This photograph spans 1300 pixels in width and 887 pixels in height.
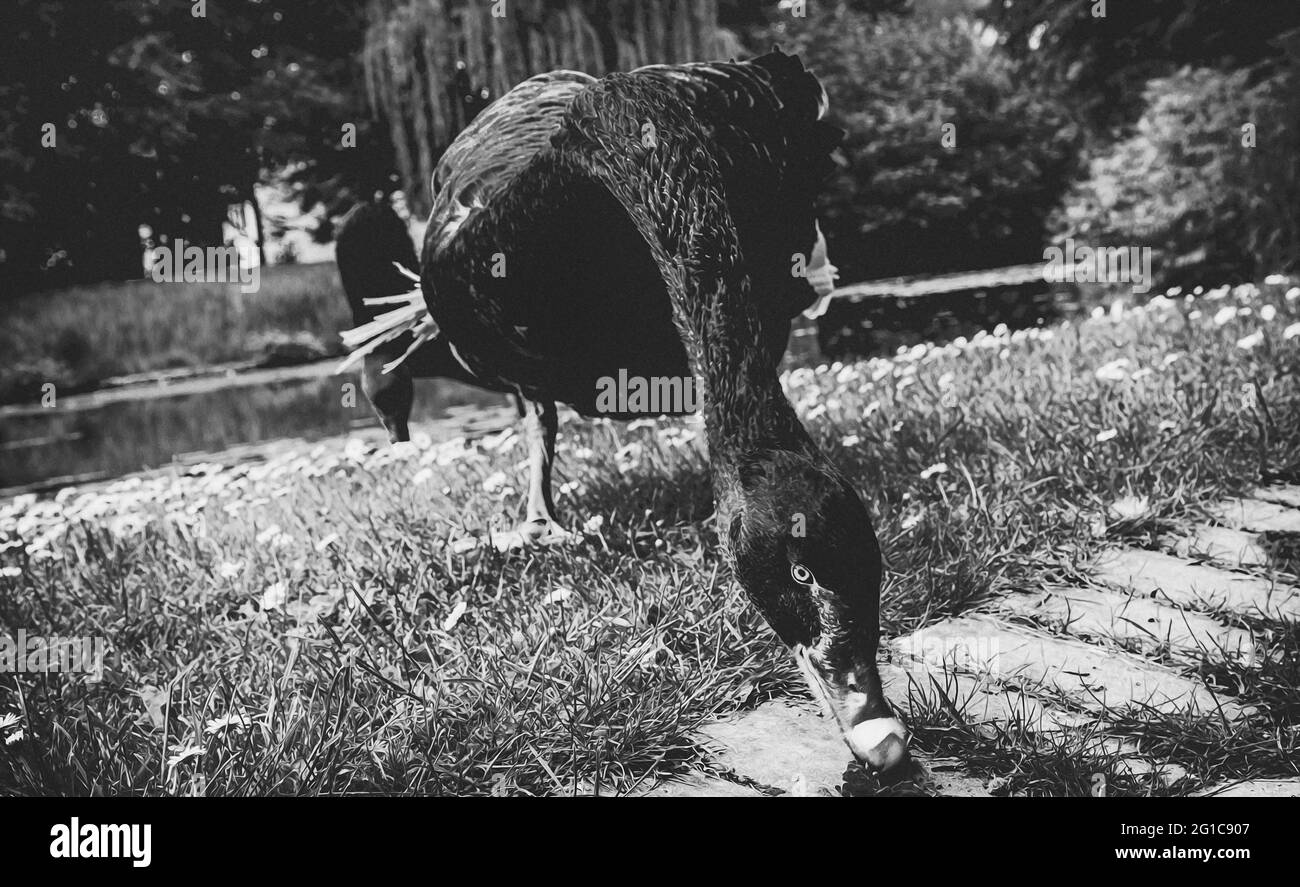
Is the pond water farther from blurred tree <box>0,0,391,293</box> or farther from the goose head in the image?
the goose head

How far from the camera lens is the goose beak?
1.86 meters

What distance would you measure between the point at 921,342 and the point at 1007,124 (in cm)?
102

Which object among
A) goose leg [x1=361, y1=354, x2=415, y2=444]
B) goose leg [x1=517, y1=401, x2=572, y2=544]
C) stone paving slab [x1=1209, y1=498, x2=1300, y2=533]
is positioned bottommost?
stone paving slab [x1=1209, y1=498, x2=1300, y2=533]

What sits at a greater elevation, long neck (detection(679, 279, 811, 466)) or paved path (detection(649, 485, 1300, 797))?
long neck (detection(679, 279, 811, 466))

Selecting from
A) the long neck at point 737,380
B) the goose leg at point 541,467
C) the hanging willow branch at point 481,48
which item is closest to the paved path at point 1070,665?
the long neck at point 737,380

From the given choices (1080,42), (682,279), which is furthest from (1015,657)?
(1080,42)

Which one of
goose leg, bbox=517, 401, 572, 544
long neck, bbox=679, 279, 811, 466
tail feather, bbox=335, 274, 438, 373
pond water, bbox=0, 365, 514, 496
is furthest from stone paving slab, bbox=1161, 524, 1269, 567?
pond water, bbox=0, 365, 514, 496

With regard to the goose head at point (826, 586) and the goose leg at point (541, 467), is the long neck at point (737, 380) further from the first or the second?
the goose leg at point (541, 467)

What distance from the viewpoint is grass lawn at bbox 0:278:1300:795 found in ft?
6.92

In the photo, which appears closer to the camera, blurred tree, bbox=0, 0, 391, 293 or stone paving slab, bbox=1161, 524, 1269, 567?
stone paving slab, bbox=1161, 524, 1269, 567

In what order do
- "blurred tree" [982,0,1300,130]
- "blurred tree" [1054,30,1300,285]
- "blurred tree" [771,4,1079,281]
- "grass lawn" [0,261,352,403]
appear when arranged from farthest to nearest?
"blurred tree" [1054,30,1300,285]
"blurred tree" [982,0,1300,130]
"grass lawn" [0,261,352,403]
"blurred tree" [771,4,1079,281]

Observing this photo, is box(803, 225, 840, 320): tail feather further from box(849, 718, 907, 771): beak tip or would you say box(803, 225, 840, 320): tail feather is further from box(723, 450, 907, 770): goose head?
box(849, 718, 907, 771): beak tip

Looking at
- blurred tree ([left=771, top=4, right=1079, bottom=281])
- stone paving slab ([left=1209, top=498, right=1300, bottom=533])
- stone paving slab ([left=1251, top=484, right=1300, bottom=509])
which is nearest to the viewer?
stone paving slab ([left=1209, top=498, right=1300, bottom=533])

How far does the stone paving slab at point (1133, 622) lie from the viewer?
2375 millimetres
